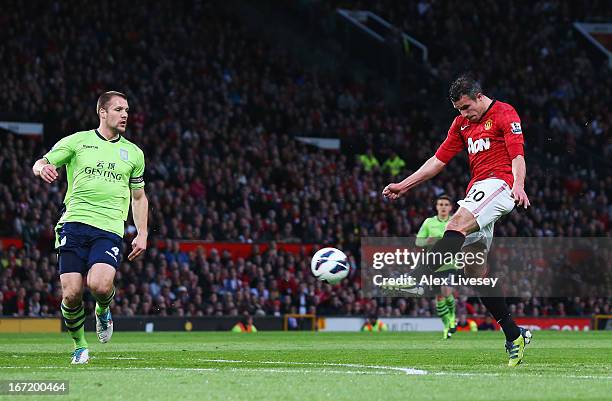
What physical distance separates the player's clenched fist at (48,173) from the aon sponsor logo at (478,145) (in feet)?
13.3

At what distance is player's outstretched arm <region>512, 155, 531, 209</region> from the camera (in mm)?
10719

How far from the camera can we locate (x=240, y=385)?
28.1ft

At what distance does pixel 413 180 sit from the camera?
39.7 ft

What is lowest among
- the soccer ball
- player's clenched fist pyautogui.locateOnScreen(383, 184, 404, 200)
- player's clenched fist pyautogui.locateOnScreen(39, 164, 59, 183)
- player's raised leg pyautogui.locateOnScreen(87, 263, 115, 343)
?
player's raised leg pyautogui.locateOnScreen(87, 263, 115, 343)

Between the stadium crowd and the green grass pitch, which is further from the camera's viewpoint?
the stadium crowd

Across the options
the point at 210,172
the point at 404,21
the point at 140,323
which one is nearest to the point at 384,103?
Result: the point at 404,21

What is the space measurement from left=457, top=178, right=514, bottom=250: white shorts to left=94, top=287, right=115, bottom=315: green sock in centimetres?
343

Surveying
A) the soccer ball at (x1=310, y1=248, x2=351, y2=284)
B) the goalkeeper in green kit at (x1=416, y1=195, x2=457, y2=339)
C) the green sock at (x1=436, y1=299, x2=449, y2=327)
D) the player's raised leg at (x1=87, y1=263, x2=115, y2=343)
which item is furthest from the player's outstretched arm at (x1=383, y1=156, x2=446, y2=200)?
the green sock at (x1=436, y1=299, x2=449, y2=327)

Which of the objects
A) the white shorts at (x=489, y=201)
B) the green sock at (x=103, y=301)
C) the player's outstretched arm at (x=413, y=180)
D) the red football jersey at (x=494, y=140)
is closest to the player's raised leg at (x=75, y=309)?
the green sock at (x=103, y=301)

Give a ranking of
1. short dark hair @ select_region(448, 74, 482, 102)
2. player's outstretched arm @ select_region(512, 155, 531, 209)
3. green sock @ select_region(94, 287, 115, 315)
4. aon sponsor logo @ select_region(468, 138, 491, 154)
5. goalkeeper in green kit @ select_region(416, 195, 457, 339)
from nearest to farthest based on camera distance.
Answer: player's outstretched arm @ select_region(512, 155, 531, 209) → green sock @ select_region(94, 287, 115, 315) → short dark hair @ select_region(448, 74, 482, 102) → aon sponsor logo @ select_region(468, 138, 491, 154) → goalkeeper in green kit @ select_region(416, 195, 457, 339)

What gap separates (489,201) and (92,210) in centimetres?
375

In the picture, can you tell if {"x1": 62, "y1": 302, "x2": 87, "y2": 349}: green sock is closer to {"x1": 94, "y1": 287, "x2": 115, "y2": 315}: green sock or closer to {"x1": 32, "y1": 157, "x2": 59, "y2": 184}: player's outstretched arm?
{"x1": 94, "y1": 287, "x2": 115, "y2": 315}: green sock

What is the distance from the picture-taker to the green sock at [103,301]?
37.2 feet

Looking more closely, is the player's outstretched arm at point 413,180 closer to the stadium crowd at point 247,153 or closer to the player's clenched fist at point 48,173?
the player's clenched fist at point 48,173
